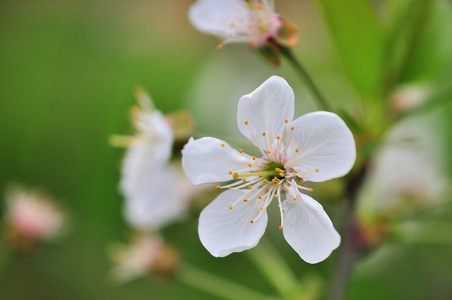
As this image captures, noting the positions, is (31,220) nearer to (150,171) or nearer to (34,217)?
(34,217)

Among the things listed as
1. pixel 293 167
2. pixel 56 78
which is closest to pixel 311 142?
pixel 293 167

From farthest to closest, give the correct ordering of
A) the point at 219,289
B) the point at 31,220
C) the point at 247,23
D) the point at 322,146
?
the point at 31,220 < the point at 219,289 < the point at 247,23 < the point at 322,146

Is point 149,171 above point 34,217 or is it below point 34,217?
above

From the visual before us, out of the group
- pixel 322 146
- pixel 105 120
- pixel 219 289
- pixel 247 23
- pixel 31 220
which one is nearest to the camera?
pixel 322 146

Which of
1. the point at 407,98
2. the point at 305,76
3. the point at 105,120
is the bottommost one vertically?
the point at 105,120

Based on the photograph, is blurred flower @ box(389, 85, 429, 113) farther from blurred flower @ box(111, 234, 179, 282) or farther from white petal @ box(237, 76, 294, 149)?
blurred flower @ box(111, 234, 179, 282)

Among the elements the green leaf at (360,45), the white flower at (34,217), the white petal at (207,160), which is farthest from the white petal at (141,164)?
the white flower at (34,217)

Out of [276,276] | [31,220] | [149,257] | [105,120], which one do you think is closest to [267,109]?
[276,276]
